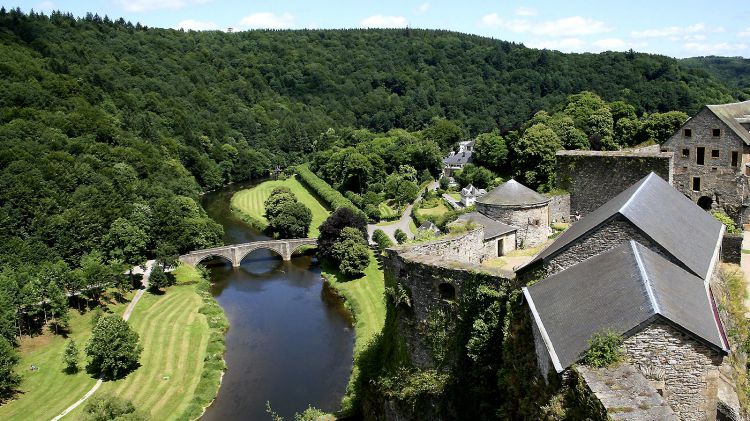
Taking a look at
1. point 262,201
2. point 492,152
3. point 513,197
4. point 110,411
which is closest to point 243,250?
point 262,201

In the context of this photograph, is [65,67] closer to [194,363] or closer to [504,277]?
[194,363]

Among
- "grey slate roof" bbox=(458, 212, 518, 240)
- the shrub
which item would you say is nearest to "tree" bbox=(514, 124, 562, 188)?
"grey slate roof" bbox=(458, 212, 518, 240)

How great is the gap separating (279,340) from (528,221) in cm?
2129

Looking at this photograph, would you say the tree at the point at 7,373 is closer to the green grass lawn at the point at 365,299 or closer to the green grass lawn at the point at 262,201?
the green grass lawn at the point at 365,299

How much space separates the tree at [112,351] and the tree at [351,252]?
19.9 m

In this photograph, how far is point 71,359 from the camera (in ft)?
118

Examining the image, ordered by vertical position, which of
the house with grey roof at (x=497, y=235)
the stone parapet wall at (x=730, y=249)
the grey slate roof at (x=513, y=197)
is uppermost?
the grey slate roof at (x=513, y=197)

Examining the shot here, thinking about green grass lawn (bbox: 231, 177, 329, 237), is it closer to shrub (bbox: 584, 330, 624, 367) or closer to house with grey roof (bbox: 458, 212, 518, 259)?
house with grey roof (bbox: 458, 212, 518, 259)

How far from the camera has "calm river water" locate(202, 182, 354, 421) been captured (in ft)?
111

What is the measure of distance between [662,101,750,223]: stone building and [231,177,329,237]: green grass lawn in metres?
43.5

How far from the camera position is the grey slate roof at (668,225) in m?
14.0

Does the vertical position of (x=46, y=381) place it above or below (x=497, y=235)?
below

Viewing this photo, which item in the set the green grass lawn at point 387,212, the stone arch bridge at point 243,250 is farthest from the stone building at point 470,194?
the stone arch bridge at point 243,250

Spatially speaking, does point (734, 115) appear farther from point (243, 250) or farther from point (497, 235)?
point (243, 250)
